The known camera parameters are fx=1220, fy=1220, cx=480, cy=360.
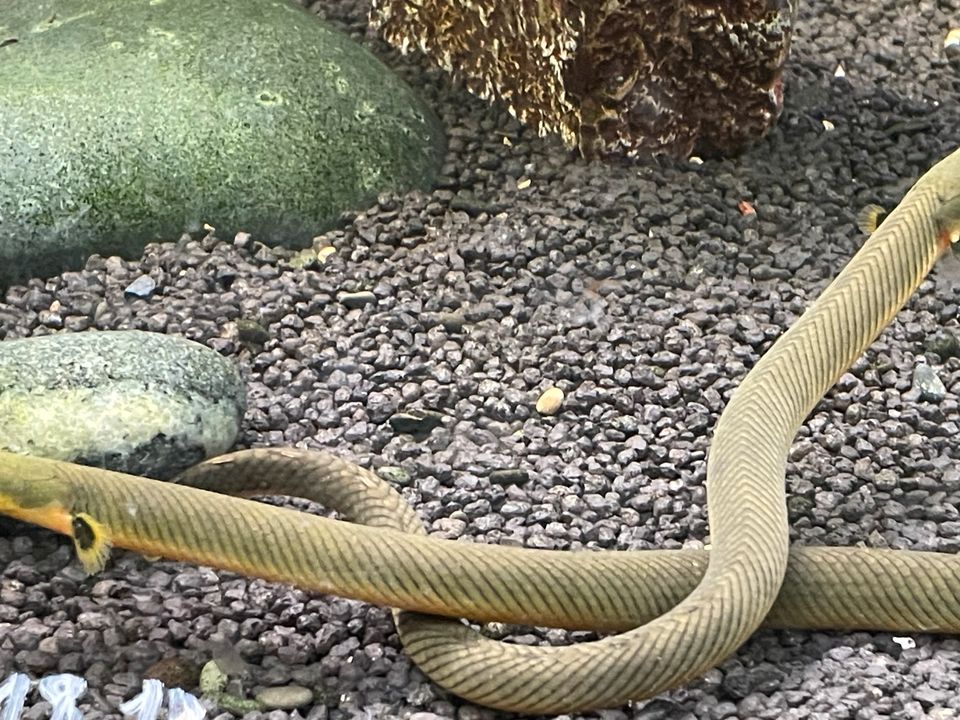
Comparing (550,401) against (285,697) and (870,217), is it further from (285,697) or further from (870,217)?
(285,697)

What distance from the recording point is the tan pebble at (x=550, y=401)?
9.77ft

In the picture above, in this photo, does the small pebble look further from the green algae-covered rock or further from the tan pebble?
the green algae-covered rock

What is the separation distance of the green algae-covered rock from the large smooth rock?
0.86 m

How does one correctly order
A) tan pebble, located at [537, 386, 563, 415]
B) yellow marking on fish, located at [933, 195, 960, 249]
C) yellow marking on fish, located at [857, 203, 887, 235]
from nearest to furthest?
1. yellow marking on fish, located at [933, 195, 960, 249]
2. tan pebble, located at [537, 386, 563, 415]
3. yellow marking on fish, located at [857, 203, 887, 235]

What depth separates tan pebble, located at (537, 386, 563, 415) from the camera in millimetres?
2977

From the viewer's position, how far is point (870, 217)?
10.2 ft

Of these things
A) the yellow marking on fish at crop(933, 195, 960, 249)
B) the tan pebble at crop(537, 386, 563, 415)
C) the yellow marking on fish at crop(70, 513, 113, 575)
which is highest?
the yellow marking on fish at crop(933, 195, 960, 249)

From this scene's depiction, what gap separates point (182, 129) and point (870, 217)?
1.98 metres

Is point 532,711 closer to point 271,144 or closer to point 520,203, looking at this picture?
point 520,203

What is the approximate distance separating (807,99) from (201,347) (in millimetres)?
2329

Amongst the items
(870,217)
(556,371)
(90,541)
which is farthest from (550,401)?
(90,541)

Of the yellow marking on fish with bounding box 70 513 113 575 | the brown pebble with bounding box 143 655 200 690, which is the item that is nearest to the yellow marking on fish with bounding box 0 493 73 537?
the yellow marking on fish with bounding box 70 513 113 575

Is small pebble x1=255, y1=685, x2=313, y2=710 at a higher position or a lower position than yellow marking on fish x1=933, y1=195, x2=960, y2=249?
lower

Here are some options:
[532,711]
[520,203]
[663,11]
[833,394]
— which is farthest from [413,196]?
[532,711]
